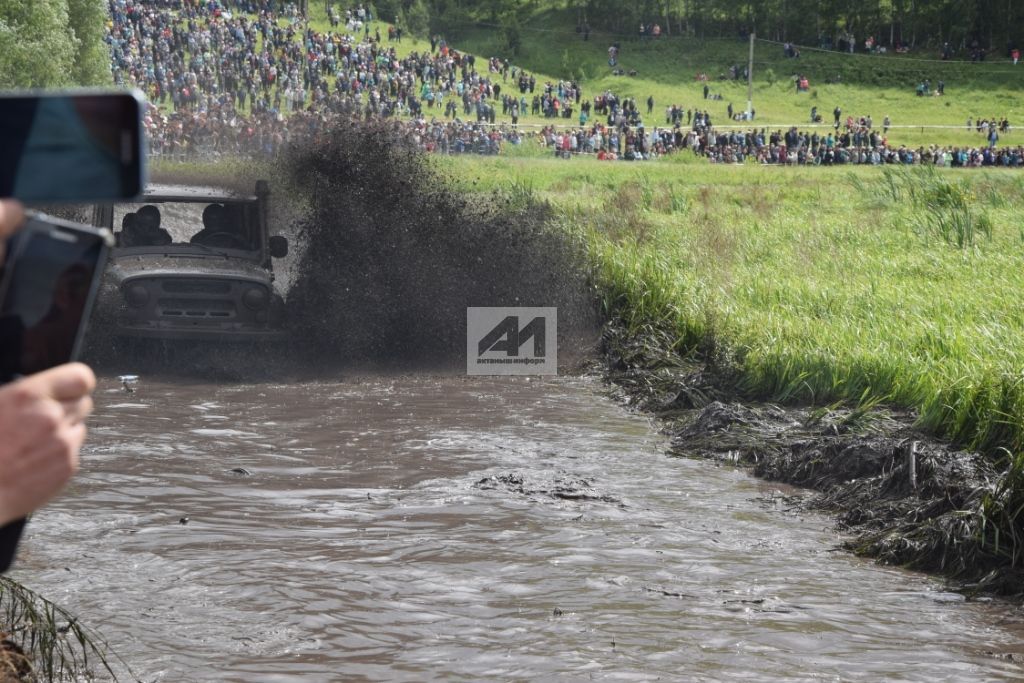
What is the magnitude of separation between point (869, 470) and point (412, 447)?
11.2 feet

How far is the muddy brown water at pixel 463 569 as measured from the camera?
19.7 ft

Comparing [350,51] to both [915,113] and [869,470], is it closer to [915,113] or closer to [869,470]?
[915,113]

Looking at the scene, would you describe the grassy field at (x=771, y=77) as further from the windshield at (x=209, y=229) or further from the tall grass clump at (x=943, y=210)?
the windshield at (x=209, y=229)

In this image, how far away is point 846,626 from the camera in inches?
257

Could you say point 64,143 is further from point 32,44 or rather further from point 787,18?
point 787,18

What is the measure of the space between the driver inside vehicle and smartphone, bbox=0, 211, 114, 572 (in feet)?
39.8

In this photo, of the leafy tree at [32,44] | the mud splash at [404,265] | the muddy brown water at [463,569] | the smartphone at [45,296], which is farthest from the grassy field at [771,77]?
the smartphone at [45,296]

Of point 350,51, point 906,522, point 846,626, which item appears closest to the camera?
point 846,626

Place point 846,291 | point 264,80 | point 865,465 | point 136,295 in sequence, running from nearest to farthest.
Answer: point 865,465 < point 136,295 < point 846,291 < point 264,80

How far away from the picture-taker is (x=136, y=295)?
12.5m

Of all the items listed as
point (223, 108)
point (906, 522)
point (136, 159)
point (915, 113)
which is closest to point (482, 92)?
point (223, 108)

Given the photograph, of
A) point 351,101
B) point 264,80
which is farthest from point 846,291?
point 264,80

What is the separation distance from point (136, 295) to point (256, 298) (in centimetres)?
110

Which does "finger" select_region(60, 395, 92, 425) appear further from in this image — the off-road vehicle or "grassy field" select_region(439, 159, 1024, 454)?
the off-road vehicle
